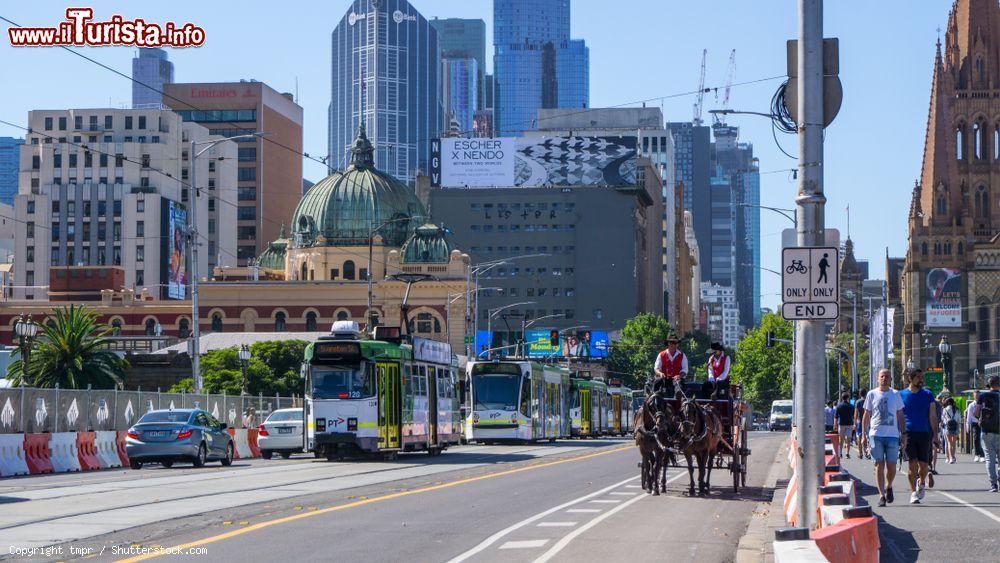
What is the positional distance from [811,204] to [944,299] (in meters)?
130

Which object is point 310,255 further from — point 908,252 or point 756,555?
point 756,555

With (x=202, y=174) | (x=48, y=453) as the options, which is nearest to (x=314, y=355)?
(x=48, y=453)

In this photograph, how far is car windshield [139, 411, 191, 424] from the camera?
32.0 meters

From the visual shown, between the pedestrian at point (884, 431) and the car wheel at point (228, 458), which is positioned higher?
the pedestrian at point (884, 431)

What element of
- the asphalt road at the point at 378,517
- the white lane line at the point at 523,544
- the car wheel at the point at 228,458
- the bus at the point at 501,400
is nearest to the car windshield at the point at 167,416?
the car wheel at the point at 228,458

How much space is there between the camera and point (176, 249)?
141 meters

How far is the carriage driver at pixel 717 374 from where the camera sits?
2144 centimetres

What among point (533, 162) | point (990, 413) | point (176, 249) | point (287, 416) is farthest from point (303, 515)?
point (533, 162)

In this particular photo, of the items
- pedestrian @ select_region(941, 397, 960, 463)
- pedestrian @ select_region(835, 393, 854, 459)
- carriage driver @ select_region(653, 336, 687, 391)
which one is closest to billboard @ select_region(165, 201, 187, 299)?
pedestrian @ select_region(835, 393, 854, 459)

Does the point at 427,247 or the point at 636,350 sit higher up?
the point at 427,247

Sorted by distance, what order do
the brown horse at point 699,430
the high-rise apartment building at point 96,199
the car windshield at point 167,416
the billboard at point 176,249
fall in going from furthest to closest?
Answer: the high-rise apartment building at point 96,199 → the billboard at point 176,249 → the car windshield at point 167,416 → the brown horse at point 699,430

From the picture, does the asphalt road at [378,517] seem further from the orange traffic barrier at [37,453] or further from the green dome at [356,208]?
the green dome at [356,208]

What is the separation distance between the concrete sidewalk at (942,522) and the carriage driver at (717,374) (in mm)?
2689

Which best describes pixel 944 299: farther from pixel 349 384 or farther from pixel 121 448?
pixel 121 448
